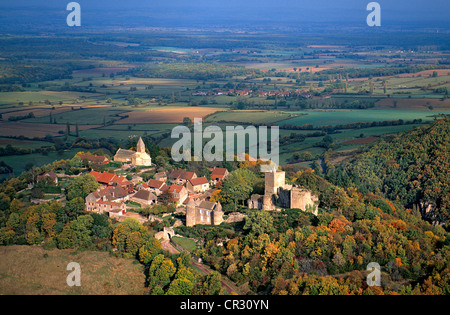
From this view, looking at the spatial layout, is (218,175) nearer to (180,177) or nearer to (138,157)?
(180,177)

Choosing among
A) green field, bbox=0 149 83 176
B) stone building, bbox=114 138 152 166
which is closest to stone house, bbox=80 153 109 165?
stone building, bbox=114 138 152 166

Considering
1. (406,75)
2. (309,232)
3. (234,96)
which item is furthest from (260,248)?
(406,75)

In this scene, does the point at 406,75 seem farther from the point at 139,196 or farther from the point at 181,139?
the point at 139,196

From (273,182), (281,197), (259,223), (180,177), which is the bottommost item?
(259,223)

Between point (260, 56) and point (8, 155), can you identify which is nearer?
point (8, 155)

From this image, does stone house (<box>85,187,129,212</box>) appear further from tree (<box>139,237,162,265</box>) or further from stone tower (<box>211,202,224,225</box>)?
stone tower (<box>211,202,224,225</box>)

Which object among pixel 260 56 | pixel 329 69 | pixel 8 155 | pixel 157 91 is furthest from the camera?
pixel 260 56

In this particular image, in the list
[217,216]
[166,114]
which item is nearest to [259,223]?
[217,216]
